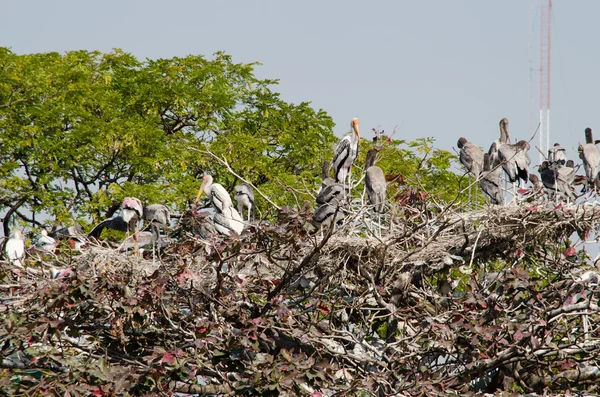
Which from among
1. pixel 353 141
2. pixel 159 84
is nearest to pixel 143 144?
pixel 159 84

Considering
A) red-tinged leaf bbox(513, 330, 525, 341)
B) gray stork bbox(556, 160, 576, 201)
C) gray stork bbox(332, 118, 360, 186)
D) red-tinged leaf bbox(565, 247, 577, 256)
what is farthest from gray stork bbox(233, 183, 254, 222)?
red-tinged leaf bbox(513, 330, 525, 341)

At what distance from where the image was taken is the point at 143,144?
19781 millimetres

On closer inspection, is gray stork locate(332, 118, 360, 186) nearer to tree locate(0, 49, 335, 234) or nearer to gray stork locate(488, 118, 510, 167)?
gray stork locate(488, 118, 510, 167)

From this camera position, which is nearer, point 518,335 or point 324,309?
point 518,335

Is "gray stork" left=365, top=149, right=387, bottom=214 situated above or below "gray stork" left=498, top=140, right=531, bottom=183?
below

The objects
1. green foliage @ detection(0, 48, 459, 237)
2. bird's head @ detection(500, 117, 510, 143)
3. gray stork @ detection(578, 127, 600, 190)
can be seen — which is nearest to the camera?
gray stork @ detection(578, 127, 600, 190)

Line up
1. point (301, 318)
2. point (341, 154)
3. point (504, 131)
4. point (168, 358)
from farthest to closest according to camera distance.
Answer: point (504, 131)
point (341, 154)
point (301, 318)
point (168, 358)

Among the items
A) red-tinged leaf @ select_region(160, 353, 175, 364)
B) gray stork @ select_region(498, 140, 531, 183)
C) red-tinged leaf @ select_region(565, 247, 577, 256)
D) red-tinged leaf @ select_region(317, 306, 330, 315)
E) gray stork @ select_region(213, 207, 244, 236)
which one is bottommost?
red-tinged leaf @ select_region(160, 353, 175, 364)

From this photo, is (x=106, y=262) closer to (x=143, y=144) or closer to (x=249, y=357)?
(x=249, y=357)

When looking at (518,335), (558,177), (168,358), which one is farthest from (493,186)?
(168,358)

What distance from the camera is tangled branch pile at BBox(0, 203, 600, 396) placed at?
24.7 feet

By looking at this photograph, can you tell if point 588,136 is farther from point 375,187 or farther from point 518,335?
point 518,335

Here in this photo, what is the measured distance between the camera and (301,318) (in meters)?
8.23

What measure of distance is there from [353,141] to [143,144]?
26.3ft
